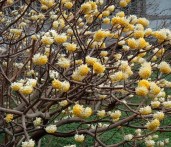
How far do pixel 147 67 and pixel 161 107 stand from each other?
21.1 inches

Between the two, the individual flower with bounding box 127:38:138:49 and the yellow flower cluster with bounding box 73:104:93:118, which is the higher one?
the individual flower with bounding box 127:38:138:49

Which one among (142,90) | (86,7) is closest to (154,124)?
(142,90)

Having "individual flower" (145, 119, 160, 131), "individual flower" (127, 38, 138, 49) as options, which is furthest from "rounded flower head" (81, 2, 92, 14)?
"individual flower" (145, 119, 160, 131)

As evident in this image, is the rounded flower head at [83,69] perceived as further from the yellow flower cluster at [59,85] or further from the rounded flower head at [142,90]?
the rounded flower head at [142,90]

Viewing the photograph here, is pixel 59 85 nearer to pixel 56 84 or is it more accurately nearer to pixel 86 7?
pixel 56 84

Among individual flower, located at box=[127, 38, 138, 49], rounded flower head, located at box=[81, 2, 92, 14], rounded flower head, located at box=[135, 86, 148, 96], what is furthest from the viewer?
rounded flower head, located at box=[81, 2, 92, 14]

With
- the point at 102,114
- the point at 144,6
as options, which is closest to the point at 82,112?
the point at 102,114

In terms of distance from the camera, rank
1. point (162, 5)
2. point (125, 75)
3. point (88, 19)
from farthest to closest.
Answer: point (162, 5), point (88, 19), point (125, 75)

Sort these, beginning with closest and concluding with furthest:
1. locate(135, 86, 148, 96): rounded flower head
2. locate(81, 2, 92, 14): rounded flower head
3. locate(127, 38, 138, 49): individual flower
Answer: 1. locate(135, 86, 148, 96): rounded flower head
2. locate(127, 38, 138, 49): individual flower
3. locate(81, 2, 92, 14): rounded flower head

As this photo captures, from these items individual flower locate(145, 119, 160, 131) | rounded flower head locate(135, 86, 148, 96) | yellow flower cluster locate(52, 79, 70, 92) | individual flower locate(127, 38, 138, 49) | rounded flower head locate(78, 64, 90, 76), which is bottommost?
individual flower locate(145, 119, 160, 131)

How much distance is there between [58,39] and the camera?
2.34m

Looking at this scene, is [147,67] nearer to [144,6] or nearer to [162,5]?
[144,6]

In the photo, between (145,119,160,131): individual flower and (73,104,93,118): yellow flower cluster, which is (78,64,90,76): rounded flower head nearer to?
(73,104,93,118): yellow flower cluster

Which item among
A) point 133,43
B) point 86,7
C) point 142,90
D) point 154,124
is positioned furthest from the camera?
point 86,7
